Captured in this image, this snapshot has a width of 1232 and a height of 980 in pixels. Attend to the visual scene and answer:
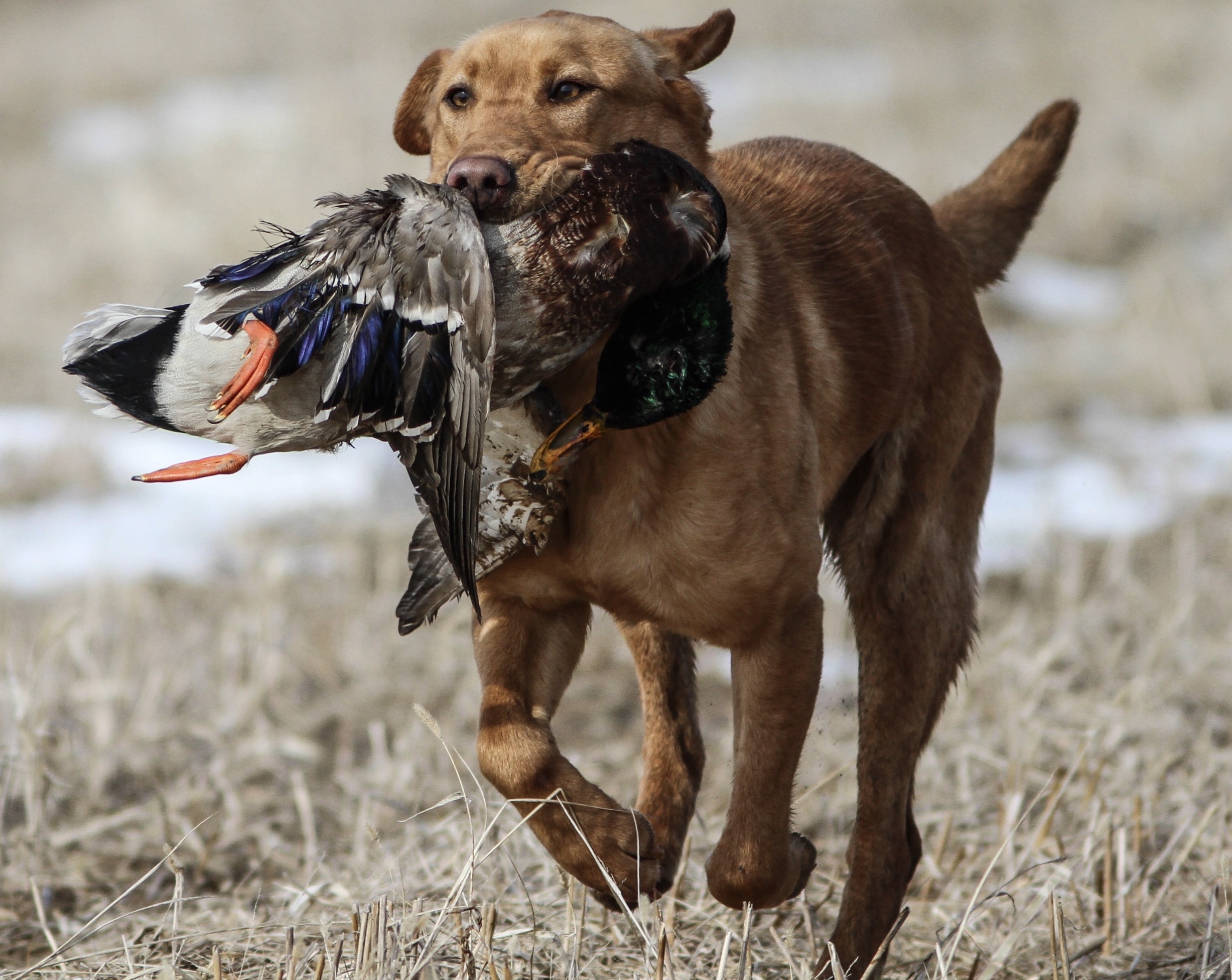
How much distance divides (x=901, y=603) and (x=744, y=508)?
0.91m

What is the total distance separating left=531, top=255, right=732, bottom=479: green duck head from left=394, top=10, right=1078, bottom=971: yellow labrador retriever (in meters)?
0.19

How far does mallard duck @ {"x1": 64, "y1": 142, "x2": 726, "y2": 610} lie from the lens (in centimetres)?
213

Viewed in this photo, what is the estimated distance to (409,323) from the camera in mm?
2141

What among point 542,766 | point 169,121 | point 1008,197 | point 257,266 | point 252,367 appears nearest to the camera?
point 252,367

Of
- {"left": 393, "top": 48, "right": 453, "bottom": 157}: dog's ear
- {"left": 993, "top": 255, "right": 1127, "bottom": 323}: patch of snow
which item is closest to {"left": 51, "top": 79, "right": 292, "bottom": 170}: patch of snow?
{"left": 993, "top": 255, "right": 1127, "bottom": 323}: patch of snow

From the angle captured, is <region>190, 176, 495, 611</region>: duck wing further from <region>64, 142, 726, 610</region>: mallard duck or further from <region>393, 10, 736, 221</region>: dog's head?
<region>393, 10, 736, 221</region>: dog's head

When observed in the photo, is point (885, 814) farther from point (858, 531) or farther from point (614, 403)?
point (614, 403)

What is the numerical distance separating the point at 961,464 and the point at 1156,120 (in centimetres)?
1039

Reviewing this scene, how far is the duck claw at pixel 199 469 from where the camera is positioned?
2.16 meters

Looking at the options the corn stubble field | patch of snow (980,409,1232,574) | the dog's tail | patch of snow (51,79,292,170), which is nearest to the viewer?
the corn stubble field

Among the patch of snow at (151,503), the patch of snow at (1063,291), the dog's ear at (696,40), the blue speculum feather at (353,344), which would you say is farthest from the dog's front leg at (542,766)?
the patch of snow at (1063,291)

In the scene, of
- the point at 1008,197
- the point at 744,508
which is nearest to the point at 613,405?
the point at 744,508

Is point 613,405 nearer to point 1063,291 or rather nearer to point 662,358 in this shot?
point 662,358

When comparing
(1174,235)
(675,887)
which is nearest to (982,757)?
(675,887)
